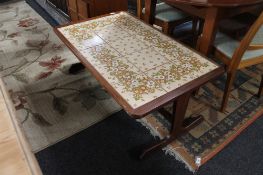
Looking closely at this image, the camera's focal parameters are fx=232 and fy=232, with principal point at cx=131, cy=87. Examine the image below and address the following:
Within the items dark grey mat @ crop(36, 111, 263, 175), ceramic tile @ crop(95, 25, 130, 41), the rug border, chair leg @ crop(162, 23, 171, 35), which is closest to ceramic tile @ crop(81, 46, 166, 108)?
ceramic tile @ crop(95, 25, 130, 41)

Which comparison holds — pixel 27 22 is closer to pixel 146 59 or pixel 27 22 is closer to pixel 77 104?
pixel 77 104

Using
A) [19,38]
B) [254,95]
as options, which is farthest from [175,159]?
→ [19,38]

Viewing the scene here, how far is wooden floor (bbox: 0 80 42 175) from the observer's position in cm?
50

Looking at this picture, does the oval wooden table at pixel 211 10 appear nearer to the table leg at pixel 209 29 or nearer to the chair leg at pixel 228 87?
the table leg at pixel 209 29

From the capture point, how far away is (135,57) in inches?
52.0

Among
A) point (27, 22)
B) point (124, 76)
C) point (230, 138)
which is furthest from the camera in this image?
point (27, 22)

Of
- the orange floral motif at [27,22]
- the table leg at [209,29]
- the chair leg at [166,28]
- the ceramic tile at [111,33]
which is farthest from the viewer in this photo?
the orange floral motif at [27,22]

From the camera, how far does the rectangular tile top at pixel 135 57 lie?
1.12 m

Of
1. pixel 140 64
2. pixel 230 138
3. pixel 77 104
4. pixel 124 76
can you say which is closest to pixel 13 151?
pixel 124 76

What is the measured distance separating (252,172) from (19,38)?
2554 millimetres

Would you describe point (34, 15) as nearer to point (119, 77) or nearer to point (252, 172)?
point (119, 77)

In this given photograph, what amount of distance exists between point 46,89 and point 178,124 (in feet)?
3.68

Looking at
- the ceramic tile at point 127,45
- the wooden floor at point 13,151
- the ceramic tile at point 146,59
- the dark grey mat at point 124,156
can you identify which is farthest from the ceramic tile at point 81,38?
the wooden floor at point 13,151

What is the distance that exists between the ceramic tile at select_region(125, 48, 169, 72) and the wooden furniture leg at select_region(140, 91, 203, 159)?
24cm
